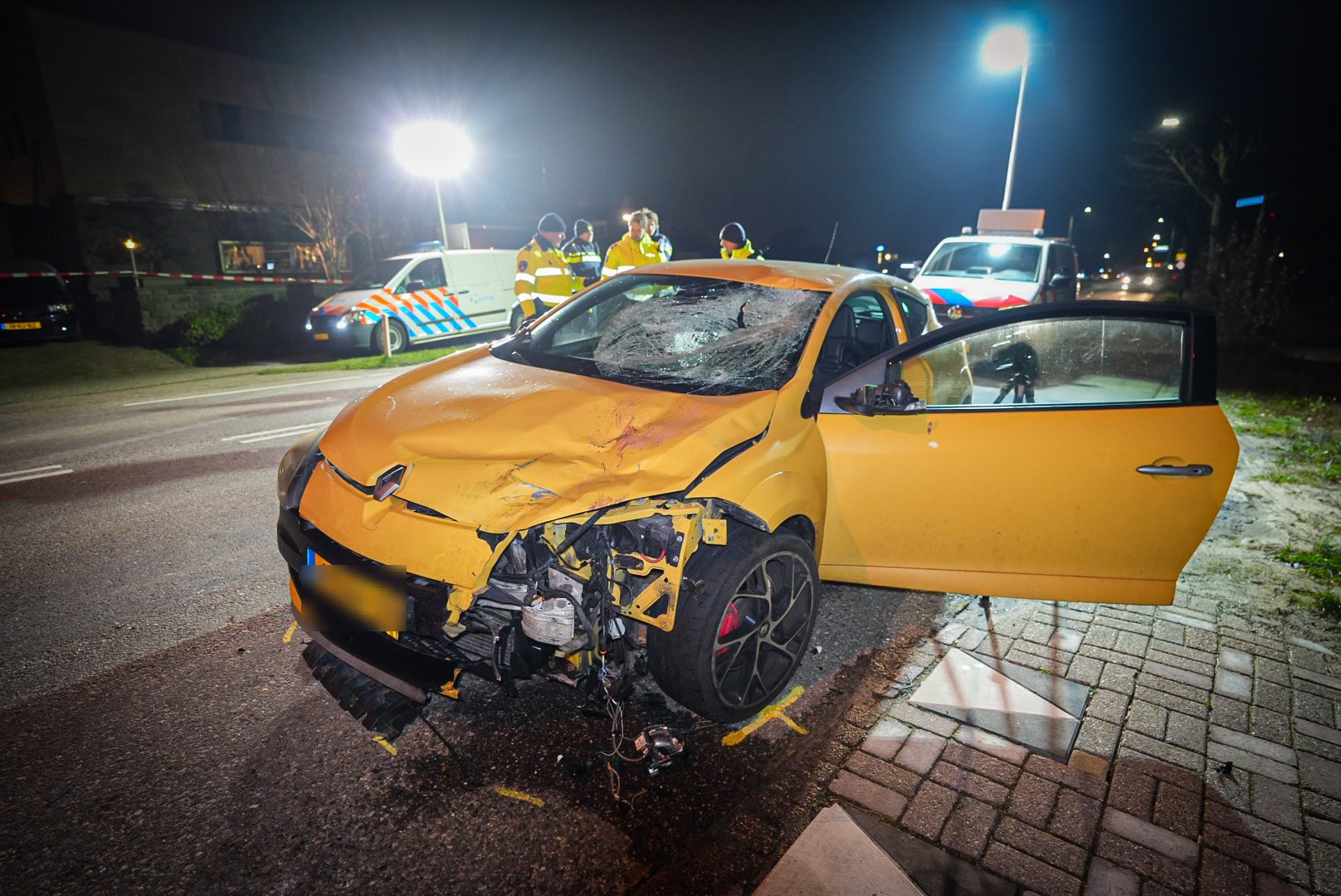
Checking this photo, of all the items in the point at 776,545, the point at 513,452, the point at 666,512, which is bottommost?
the point at 776,545

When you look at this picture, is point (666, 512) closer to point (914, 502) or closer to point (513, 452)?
point (513, 452)

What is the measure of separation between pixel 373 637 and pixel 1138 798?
2648mm

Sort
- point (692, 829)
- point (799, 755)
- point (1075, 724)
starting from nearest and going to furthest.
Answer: point (692, 829), point (799, 755), point (1075, 724)

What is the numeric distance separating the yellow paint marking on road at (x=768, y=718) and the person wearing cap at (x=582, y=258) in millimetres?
6153

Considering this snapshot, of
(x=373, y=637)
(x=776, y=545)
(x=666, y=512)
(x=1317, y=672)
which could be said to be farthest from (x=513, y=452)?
(x=1317, y=672)

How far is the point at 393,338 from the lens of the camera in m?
12.2

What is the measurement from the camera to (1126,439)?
276cm

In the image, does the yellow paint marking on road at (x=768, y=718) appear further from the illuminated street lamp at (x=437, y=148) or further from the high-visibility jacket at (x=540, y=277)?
the illuminated street lamp at (x=437, y=148)

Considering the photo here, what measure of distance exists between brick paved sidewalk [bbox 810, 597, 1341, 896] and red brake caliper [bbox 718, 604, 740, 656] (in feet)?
1.90

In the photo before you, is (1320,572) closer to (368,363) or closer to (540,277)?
(540,277)

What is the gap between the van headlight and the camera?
8.79ft

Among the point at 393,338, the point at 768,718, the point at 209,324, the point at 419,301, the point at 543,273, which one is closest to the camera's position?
the point at 768,718

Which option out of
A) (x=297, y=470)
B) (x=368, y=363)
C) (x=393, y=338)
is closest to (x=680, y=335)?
(x=297, y=470)

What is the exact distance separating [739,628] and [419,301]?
448 inches
